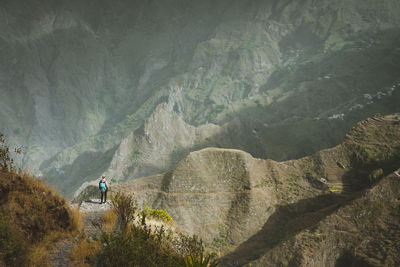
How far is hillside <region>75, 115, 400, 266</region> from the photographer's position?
27625mm

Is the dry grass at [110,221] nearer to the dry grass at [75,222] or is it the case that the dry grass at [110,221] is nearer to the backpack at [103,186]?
the dry grass at [75,222]

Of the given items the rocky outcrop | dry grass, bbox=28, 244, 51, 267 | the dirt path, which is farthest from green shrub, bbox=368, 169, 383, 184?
the rocky outcrop

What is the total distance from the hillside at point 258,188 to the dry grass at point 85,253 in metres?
20.8

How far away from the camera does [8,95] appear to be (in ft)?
545

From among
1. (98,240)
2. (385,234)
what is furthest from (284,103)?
(98,240)

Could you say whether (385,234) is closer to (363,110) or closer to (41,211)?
(41,211)

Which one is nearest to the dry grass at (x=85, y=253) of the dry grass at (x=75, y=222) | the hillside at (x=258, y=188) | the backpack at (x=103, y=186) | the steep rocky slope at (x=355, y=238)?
the dry grass at (x=75, y=222)

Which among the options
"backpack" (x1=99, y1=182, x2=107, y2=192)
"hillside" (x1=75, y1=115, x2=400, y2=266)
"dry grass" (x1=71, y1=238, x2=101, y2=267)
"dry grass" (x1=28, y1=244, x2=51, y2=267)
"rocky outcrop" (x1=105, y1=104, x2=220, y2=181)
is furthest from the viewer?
"rocky outcrop" (x1=105, y1=104, x2=220, y2=181)

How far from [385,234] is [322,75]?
472 ft

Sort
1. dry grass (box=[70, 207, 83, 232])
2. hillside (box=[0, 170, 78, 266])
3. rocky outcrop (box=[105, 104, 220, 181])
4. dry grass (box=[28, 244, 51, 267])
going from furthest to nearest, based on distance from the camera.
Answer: rocky outcrop (box=[105, 104, 220, 181]) < dry grass (box=[70, 207, 83, 232]) < dry grass (box=[28, 244, 51, 267]) < hillside (box=[0, 170, 78, 266])

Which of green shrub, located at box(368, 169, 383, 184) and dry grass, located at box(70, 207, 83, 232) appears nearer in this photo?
dry grass, located at box(70, 207, 83, 232)

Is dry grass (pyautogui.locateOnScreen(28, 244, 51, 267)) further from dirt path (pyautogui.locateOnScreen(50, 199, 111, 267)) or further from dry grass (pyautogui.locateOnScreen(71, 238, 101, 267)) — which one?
dry grass (pyautogui.locateOnScreen(71, 238, 101, 267))

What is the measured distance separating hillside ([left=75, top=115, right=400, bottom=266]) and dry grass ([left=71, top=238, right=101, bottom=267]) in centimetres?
2082

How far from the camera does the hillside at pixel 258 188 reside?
2762cm
